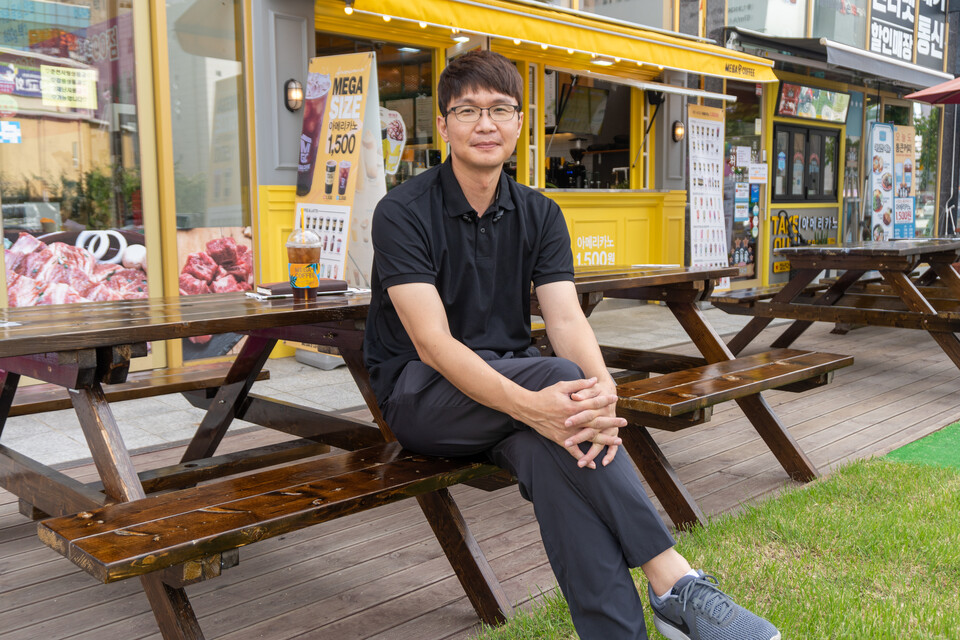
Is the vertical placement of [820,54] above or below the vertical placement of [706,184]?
above

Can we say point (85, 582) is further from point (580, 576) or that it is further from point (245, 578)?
point (580, 576)

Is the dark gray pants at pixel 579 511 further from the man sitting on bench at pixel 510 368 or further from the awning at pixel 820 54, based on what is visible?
the awning at pixel 820 54

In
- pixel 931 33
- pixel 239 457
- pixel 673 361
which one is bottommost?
pixel 239 457

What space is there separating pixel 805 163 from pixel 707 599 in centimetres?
973

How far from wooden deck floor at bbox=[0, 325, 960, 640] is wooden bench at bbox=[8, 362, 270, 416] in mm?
408

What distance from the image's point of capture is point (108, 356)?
79.9 inches

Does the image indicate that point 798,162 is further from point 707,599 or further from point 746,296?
point 707,599

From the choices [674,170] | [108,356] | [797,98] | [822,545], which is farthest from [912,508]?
[797,98]

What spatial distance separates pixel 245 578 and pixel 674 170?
7.09 m

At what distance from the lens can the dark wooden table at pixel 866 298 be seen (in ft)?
16.5

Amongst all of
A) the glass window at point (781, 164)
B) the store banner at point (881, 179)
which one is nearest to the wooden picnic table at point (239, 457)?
the glass window at point (781, 164)

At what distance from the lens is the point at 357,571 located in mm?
2527

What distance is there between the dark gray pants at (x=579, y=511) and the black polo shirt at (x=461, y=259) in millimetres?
203

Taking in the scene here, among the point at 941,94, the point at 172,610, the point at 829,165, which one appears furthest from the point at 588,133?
the point at 172,610
